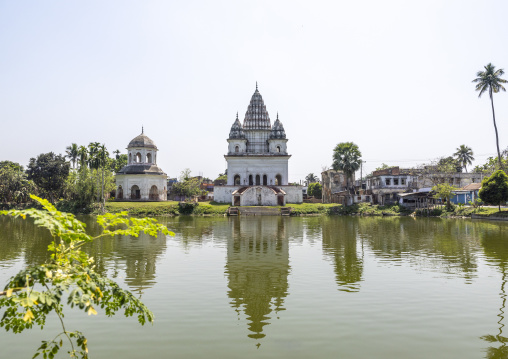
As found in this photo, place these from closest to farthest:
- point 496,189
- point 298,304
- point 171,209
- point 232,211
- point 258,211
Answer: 1. point 298,304
2. point 496,189
3. point 232,211
4. point 171,209
5. point 258,211

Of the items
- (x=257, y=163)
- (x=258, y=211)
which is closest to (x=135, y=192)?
(x=257, y=163)

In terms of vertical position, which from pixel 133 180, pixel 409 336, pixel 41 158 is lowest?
pixel 409 336

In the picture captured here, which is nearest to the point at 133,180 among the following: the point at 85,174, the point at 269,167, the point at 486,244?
the point at 85,174

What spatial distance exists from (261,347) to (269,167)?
65.5m

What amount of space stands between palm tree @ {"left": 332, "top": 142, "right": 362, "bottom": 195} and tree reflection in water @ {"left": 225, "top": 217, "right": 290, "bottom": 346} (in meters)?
42.9

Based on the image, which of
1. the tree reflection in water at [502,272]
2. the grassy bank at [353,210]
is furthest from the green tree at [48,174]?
the tree reflection in water at [502,272]

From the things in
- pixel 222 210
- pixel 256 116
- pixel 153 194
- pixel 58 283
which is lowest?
pixel 58 283

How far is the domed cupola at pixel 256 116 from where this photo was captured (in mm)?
77188

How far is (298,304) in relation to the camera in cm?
993

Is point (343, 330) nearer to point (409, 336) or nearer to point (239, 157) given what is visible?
point (409, 336)

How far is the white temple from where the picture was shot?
207ft

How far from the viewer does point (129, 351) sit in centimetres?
698

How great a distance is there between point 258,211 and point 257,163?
58.5 feet

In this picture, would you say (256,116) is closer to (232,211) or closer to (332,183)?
(332,183)
